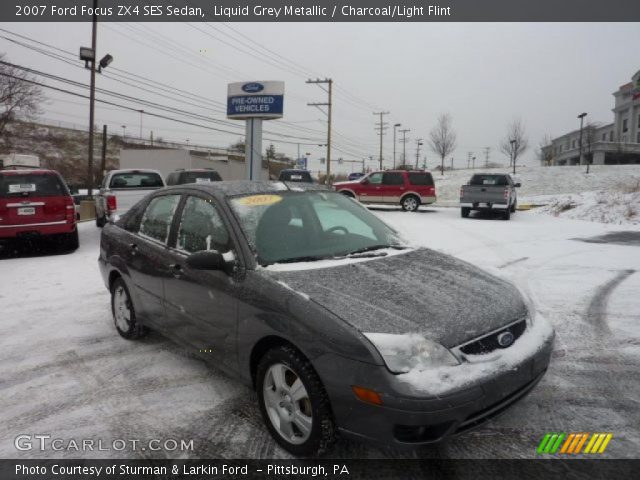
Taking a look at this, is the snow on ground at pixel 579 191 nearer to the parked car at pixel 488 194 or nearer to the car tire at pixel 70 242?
the parked car at pixel 488 194

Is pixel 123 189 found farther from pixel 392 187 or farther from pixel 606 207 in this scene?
pixel 606 207

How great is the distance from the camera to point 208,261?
2963 mm

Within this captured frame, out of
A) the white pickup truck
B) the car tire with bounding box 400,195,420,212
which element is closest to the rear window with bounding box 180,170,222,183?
the white pickup truck

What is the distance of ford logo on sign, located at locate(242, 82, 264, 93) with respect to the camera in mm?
25047

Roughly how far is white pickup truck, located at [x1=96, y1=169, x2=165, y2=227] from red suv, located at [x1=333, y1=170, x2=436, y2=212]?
9933 mm

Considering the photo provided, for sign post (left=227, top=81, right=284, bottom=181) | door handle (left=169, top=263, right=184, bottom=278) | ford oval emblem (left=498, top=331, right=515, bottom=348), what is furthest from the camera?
sign post (left=227, top=81, right=284, bottom=181)

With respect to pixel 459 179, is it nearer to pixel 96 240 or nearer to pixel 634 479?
pixel 96 240

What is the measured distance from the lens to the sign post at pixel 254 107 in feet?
81.6

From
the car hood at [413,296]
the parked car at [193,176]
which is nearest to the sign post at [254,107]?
the parked car at [193,176]

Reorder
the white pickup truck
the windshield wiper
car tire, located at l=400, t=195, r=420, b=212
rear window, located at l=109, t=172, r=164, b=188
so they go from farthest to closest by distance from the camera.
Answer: car tire, located at l=400, t=195, r=420, b=212, rear window, located at l=109, t=172, r=164, b=188, the white pickup truck, the windshield wiper

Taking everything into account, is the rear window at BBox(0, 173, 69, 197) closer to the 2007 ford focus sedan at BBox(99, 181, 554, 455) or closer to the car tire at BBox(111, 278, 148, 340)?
the car tire at BBox(111, 278, 148, 340)

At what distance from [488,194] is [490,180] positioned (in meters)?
1.00

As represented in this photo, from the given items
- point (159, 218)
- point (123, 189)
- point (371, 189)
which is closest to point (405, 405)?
point (159, 218)
